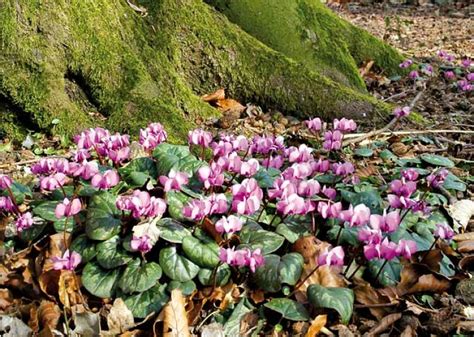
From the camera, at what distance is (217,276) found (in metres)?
2.12

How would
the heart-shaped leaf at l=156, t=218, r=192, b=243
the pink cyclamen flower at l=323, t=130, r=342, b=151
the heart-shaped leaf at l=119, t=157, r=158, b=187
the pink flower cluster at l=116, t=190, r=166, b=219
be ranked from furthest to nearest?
the pink cyclamen flower at l=323, t=130, r=342, b=151 → the heart-shaped leaf at l=119, t=157, r=158, b=187 → the heart-shaped leaf at l=156, t=218, r=192, b=243 → the pink flower cluster at l=116, t=190, r=166, b=219

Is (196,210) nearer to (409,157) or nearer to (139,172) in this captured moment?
(139,172)

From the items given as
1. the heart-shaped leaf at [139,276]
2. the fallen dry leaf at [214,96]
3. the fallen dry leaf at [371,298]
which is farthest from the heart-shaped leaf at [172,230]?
the fallen dry leaf at [214,96]

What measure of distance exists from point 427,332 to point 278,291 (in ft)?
1.70

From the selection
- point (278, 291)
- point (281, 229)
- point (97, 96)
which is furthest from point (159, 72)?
point (278, 291)

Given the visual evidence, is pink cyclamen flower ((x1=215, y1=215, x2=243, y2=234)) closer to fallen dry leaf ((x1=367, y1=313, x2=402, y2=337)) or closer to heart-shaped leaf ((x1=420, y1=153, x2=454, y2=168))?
fallen dry leaf ((x1=367, y1=313, x2=402, y2=337))

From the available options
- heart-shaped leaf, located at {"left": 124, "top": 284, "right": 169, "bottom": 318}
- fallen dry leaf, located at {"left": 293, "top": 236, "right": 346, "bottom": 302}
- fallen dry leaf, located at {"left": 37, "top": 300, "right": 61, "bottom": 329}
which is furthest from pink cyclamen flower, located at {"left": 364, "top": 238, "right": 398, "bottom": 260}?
fallen dry leaf, located at {"left": 37, "top": 300, "right": 61, "bottom": 329}

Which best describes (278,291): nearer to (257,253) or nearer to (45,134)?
(257,253)

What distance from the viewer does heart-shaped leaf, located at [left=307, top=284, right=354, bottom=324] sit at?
1979 millimetres

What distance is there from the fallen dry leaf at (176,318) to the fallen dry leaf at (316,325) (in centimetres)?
40

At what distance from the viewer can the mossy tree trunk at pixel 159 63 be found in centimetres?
348

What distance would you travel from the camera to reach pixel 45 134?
3.55 metres

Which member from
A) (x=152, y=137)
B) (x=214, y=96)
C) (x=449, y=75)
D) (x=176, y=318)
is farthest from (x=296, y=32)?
(x=176, y=318)

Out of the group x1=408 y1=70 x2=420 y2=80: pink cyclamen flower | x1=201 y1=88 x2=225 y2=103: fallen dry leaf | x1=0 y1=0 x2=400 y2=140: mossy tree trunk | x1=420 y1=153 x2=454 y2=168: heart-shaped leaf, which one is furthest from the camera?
x1=408 y1=70 x2=420 y2=80: pink cyclamen flower
